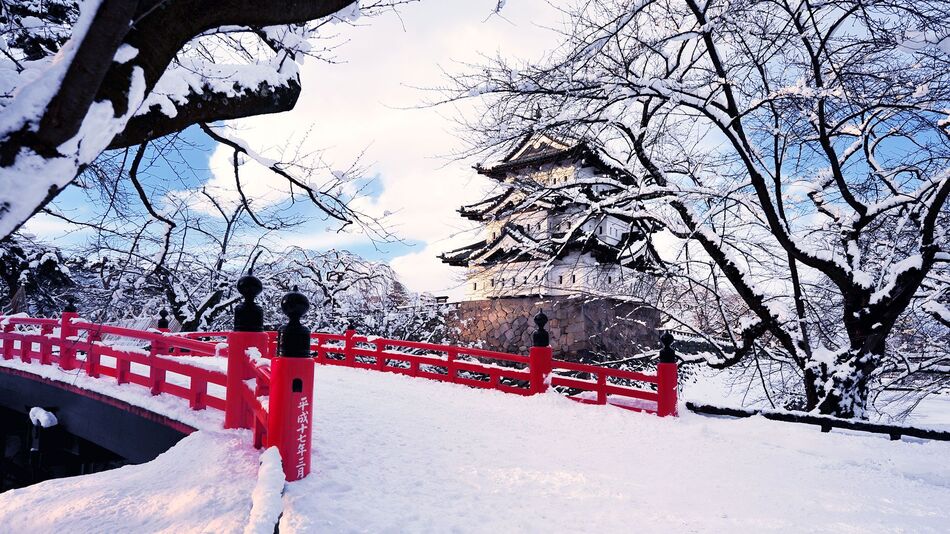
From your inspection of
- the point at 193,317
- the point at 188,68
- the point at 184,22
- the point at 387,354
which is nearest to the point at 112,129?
the point at 184,22

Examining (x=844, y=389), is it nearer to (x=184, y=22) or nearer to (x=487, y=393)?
(x=487, y=393)

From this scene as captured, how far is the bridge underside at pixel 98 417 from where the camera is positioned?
18.7 ft

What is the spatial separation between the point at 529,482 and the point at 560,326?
47.3ft

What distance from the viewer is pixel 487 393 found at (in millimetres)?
8203

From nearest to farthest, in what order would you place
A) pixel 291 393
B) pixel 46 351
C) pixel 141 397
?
pixel 291 393 → pixel 141 397 → pixel 46 351

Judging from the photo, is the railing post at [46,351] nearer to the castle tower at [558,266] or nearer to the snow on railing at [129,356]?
the snow on railing at [129,356]

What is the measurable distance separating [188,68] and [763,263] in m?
8.44

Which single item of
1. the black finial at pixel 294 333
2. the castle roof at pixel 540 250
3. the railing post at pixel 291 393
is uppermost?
the castle roof at pixel 540 250

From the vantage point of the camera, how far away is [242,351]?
448 cm

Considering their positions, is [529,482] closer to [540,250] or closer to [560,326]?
[540,250]

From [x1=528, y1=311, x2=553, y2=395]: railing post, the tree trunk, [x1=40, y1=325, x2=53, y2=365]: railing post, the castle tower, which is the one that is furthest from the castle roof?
[x1=40, y1=325, x2=53, y2=365]: railing post

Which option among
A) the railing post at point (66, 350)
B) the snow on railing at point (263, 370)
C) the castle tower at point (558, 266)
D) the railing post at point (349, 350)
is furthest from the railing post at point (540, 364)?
the railing post at point (66, 350)

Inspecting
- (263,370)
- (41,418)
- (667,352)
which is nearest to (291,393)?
(263,370)

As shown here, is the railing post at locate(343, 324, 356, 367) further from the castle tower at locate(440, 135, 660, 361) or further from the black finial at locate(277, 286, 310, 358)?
the black finial at locate(277, 286, 310, 358)
